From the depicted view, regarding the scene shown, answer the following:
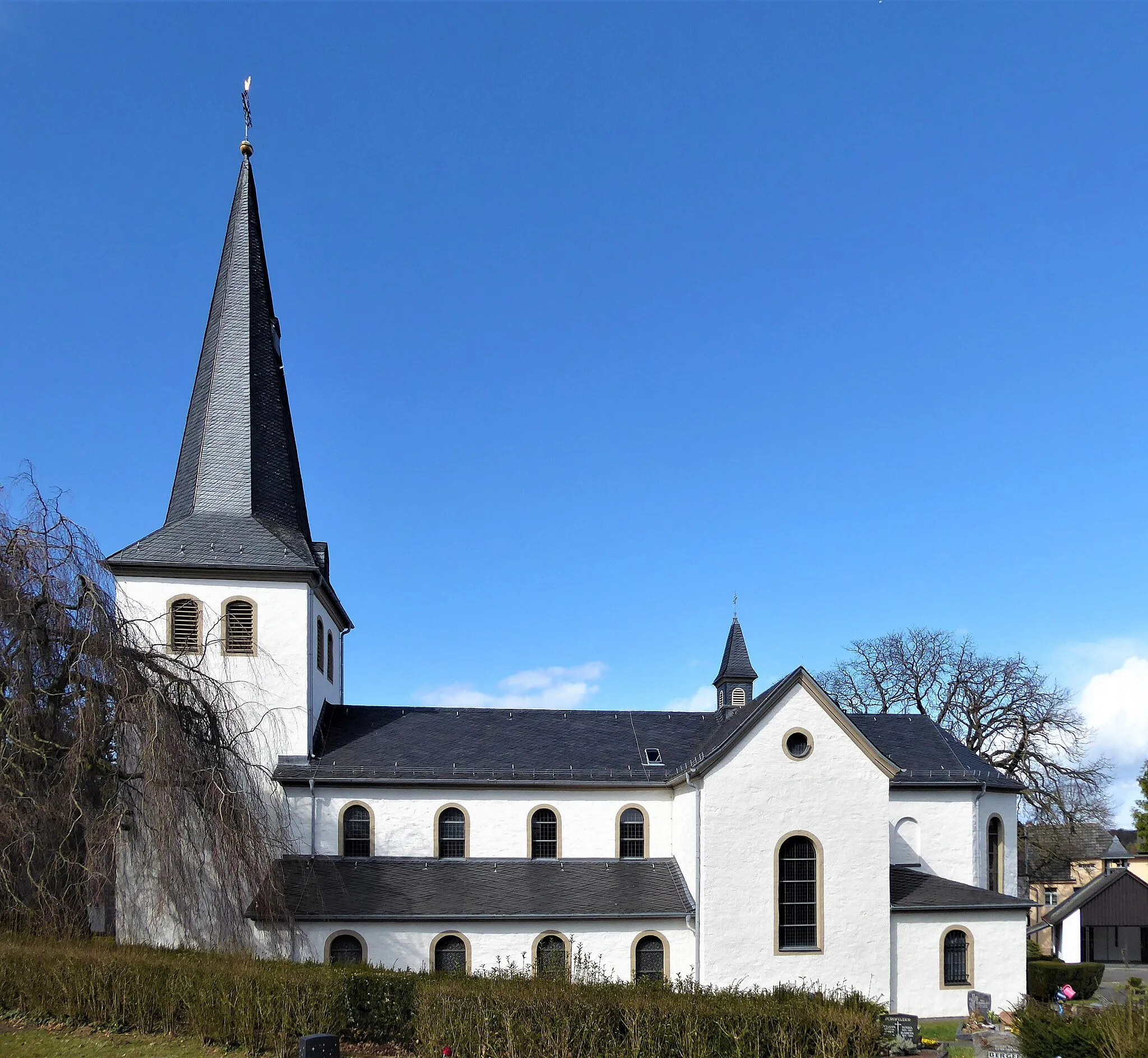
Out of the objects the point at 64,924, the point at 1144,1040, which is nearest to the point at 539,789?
the point at 64,924

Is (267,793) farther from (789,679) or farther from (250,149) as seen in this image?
(250,149)

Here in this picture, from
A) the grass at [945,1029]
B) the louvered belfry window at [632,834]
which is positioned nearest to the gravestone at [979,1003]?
the grass at [945,1029]

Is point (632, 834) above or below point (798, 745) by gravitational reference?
below

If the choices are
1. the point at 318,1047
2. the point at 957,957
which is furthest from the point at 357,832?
the point at 957,957

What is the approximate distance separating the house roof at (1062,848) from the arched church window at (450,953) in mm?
33329

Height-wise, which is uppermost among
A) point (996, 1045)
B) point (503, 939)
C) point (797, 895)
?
point (797, 895)

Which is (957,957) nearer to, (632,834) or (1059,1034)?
(632,834)

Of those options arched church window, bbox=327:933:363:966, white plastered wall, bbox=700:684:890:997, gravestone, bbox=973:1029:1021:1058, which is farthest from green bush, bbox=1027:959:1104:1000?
arched church window, bbox=327:933:363:966

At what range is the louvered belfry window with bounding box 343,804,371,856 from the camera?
87.7ft

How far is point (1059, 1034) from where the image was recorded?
1420 centimetres

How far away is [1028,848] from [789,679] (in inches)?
1330

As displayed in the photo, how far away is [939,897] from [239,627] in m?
19.9

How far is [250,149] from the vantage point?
31719 mm

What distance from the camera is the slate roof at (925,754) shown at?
29641 mm
